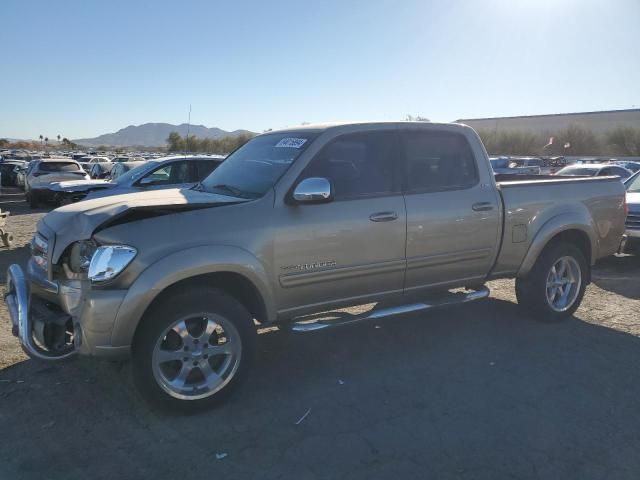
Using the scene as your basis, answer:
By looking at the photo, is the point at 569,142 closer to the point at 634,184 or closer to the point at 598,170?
the point at 598,170

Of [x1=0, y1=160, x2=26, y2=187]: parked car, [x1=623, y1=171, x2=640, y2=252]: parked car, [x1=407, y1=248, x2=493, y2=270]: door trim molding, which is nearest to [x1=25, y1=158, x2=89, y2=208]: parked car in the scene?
[x1=0, y1=160, x2=26, y2=187]: parked car

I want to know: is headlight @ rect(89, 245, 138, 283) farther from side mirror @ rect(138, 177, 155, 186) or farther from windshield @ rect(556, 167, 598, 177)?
windshield @ rect(556, 167, 598, 177)

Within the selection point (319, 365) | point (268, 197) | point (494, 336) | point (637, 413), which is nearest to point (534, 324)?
point (494, 336)

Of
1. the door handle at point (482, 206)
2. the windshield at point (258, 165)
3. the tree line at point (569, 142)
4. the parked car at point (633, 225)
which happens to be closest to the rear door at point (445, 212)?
the door handle at point (482, 206)

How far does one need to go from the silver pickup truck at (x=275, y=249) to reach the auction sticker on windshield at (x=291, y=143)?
15 mm

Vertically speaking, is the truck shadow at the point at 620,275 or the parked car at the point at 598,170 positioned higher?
the parked car at the point at 598,170

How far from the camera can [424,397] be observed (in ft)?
13.2

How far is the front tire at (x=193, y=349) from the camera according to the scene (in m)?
3.54

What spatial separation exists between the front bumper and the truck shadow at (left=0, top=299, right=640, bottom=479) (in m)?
0.53

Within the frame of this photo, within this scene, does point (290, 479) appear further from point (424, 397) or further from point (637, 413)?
point (637, 413)

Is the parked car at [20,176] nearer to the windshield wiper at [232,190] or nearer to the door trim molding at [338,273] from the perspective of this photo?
the windshield wiper at [232,190]

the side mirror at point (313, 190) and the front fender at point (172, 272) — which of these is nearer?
the front fender at point (172, 272)

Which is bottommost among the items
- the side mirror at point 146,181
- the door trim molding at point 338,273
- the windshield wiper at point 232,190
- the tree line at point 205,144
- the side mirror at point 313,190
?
the door trim molding at point 338,273

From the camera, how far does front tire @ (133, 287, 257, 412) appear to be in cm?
354
